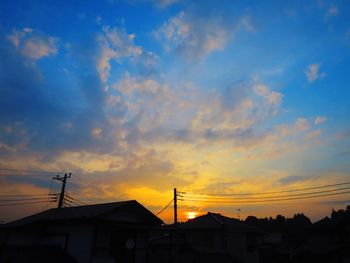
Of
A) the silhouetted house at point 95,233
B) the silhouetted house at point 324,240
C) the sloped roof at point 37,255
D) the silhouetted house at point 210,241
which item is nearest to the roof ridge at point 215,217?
the silhouetted house at point 210,241

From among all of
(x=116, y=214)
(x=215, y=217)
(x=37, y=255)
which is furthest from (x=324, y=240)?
(x=37, y=255)

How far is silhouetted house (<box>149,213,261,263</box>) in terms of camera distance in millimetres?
31641

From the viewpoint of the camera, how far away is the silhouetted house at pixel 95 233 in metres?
19.2

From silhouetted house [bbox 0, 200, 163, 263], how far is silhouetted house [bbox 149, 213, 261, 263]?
926 centimetres

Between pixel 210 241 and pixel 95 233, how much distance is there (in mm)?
17519

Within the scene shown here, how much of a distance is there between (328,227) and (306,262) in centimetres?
588

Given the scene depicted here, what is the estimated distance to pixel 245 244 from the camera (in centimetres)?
3391

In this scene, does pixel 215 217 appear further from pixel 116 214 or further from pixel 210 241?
pixel 116 214

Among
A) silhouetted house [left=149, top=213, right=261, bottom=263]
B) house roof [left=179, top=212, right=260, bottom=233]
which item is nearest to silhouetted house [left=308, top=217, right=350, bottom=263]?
silhouetted house [left=149, top=213, right=261, bottom=263]

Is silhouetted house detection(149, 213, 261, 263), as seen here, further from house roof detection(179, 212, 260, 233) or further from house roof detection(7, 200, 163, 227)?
Result: house roof detection(7, 200, 163, 227)

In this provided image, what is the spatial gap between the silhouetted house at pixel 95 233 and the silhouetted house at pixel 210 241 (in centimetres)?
926

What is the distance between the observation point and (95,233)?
1911 centimetres

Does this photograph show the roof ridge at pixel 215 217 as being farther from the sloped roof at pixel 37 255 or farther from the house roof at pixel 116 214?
the sloped roof at pixel 37 255

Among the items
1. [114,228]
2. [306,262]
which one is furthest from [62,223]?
[306,262]
